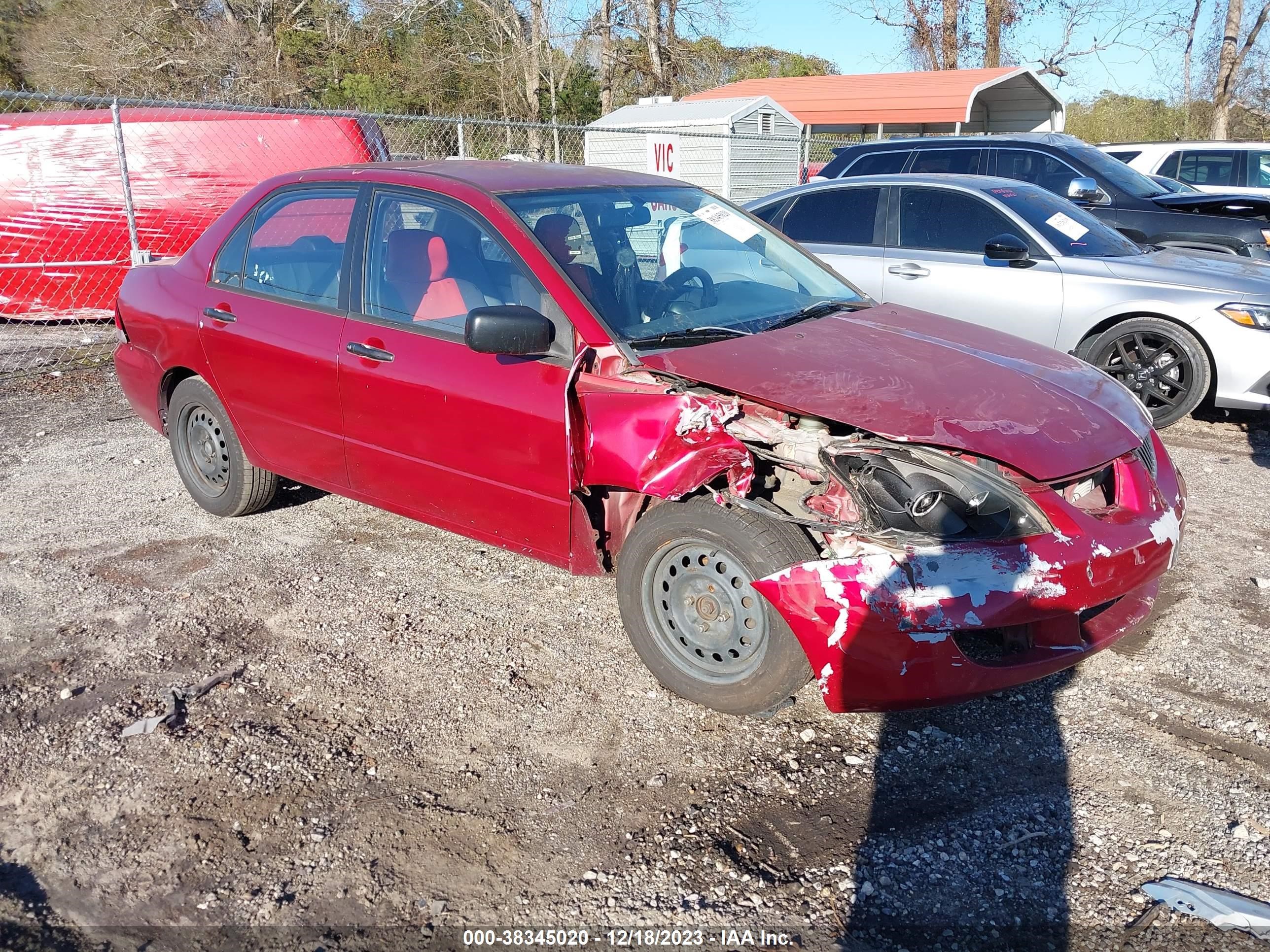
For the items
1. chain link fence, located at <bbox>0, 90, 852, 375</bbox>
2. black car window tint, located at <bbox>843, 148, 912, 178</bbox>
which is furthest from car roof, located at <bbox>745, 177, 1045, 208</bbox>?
chain link fence, located at <bbox>0, 90, 852, 375</bbox>

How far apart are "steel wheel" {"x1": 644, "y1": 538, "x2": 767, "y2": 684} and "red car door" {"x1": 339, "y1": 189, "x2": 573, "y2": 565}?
17.8 inches

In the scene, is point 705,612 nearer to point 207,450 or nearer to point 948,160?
point 207,450

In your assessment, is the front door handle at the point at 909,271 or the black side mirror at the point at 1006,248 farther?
the front door handle at the point at 909,271

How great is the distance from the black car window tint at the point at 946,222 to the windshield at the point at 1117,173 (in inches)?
110

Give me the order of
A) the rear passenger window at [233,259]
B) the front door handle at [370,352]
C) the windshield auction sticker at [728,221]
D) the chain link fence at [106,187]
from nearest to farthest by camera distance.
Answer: the front door handle at [370,352] < the windshield auction sticker at [728,221] < the rear passenger window at [233,259] < the chain link fence at [106,187]

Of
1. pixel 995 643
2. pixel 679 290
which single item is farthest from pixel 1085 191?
pixel 995 643

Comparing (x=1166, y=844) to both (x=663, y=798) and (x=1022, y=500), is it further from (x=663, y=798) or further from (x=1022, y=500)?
(x=663, y=798)

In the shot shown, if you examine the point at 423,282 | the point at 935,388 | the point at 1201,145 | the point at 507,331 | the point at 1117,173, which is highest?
the point at 1201,145

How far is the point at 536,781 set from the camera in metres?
3.07

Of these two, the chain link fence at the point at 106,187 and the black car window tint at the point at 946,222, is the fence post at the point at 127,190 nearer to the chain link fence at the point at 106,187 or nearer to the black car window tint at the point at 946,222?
the chain link fence at the point at 106,187

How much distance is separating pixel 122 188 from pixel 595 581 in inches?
310

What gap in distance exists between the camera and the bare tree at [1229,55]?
25.2 meters

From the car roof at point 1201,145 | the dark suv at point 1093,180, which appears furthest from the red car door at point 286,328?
the car roof at point 1201,145

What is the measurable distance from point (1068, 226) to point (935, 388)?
14.3 feet
